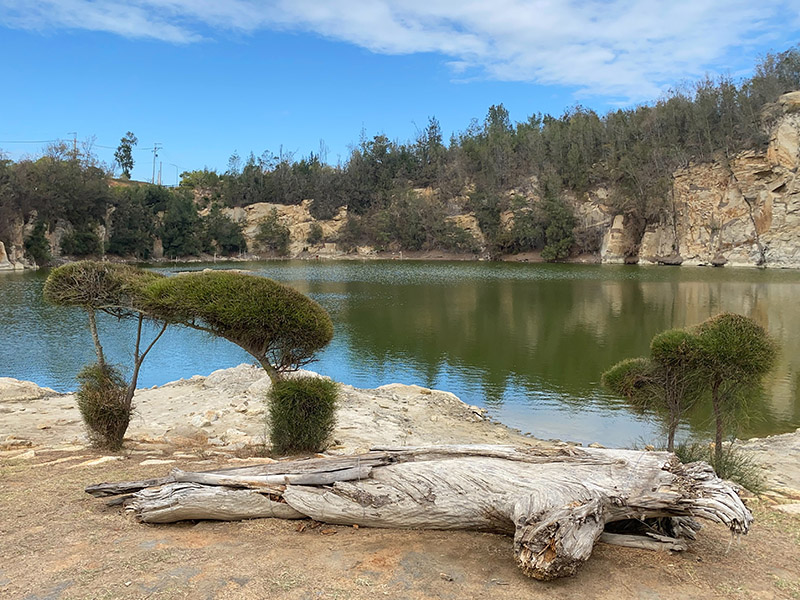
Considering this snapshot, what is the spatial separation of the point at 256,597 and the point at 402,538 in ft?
4.34

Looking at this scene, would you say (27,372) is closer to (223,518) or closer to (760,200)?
(223,518)

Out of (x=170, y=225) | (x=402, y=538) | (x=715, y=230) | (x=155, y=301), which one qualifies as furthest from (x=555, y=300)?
(x=170, y=225)

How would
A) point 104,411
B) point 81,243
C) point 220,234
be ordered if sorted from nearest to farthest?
1. point 104,411
2. point 81,243
3. point 220,234

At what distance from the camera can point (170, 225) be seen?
7944 centimetres

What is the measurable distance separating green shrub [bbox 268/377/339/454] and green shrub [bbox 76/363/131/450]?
7.43ft

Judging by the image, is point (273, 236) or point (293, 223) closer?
point (273, 236)

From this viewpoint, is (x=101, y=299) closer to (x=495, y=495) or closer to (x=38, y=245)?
(x=495, y=495)

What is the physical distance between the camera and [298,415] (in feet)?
28.2

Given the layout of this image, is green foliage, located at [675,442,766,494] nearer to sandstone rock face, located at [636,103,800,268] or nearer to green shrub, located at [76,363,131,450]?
green shrub, located at [76,363,131,450]

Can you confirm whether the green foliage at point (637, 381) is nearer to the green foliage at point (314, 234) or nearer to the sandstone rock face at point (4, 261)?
the sandstone rock face at point (4, 261)

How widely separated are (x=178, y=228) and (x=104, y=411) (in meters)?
76.7

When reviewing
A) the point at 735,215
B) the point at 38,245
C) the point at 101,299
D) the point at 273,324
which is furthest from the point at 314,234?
the point at 273,324

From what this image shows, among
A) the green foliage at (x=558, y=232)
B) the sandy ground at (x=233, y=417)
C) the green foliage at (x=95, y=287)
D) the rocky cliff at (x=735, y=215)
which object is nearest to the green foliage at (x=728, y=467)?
the sandy ground at (x=233, y=417)

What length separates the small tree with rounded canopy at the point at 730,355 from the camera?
27.2 ft
